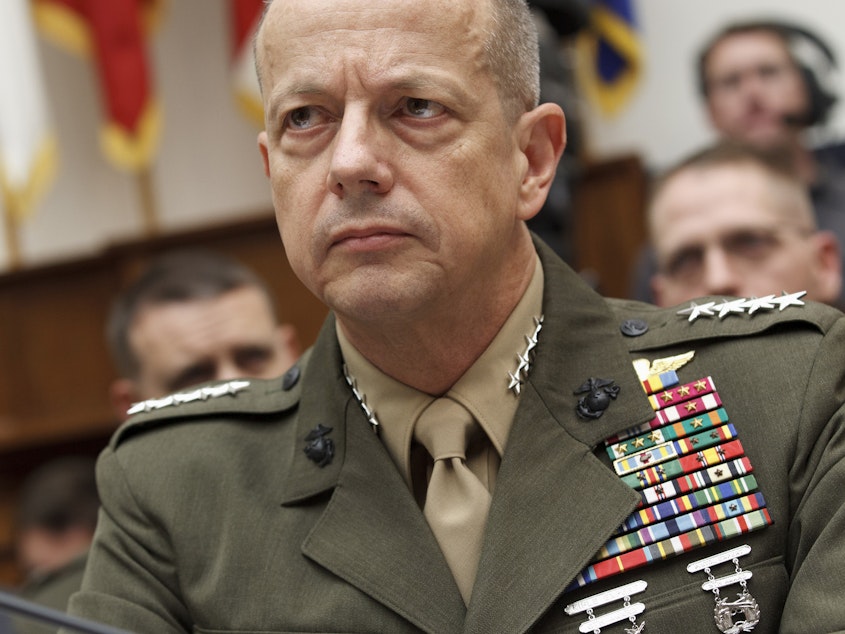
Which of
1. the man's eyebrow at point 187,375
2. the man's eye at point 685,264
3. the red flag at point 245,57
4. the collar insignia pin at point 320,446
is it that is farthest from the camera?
the red flag at point 245,57

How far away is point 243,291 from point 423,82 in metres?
1.67

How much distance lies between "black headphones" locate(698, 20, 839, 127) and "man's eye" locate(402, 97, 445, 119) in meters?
2.69

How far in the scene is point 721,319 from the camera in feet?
5.95

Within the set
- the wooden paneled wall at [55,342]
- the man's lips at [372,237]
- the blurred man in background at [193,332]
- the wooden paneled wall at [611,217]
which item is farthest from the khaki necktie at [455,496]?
the wooden paneled wall at [55,342]

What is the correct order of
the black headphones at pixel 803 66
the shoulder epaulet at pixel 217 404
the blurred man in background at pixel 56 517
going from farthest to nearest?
1. the black headphones at pixel 803 66
2. the blurred man in background at pixel 56 517
3. the shoulder epaulet at pixel 217 404

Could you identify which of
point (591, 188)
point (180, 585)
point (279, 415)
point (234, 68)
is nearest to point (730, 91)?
point (591, 188)

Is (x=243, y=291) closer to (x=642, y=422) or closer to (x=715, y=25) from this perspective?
(x=642, y=422)

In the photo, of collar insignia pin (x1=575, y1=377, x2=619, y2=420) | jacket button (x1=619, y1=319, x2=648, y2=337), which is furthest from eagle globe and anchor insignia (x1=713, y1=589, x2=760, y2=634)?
jacket button (x1=619, y1=319, x2=648, y2=337)

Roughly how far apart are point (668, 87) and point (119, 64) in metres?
2.29

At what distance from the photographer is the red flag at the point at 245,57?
543 cm

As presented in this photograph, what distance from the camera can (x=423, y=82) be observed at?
1.68m

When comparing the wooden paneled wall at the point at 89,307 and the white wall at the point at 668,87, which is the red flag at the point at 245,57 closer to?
the wooden paneled wall at the point at 89,307

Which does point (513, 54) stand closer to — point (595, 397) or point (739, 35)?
point (595, 397)

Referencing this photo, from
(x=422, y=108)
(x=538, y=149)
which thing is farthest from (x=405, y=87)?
(x=538, y=149)
